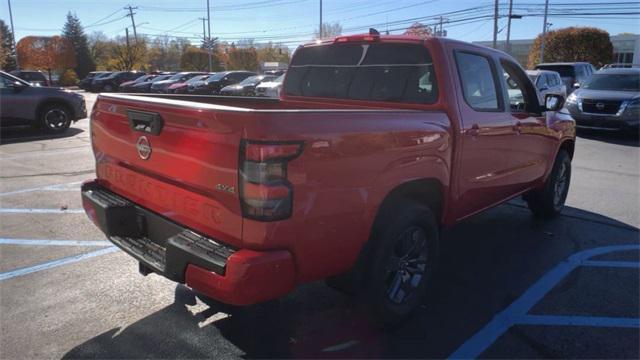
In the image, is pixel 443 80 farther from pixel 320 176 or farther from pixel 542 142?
pixel 542 142

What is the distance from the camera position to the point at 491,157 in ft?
13.9

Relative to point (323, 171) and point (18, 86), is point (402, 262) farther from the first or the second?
point (18, 86)

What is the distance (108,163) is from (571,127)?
5.19 m

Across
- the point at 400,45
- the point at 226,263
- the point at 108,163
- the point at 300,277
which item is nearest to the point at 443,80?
the point at 400,45

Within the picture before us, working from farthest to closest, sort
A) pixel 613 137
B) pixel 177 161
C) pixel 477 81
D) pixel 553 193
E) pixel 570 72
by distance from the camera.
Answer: pixel 570 72 → pixel 613 137 → pixel 553 193 → pixel 477 81 → pixel 177 161

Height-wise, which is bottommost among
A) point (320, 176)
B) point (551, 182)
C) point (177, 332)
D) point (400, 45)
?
point (177, 332)

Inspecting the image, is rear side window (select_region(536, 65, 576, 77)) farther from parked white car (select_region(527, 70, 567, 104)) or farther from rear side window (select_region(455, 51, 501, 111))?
rear side window (select_region(455, 51, 501, 111))

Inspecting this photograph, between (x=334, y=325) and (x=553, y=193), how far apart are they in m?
3.74

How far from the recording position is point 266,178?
2414 millimetres

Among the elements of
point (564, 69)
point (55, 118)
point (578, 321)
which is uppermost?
point (564, 69)

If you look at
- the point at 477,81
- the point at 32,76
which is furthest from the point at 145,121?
the point at 32,76

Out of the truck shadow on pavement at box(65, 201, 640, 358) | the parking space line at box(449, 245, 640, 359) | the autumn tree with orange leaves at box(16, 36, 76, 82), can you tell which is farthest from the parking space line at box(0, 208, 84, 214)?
the autumn tree with orange leaves at box(16, 36, 76, 82)

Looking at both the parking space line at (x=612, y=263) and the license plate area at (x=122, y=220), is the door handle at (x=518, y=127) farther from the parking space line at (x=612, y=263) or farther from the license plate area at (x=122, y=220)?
the license plate area at (x=122, y=220)

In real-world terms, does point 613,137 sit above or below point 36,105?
below
